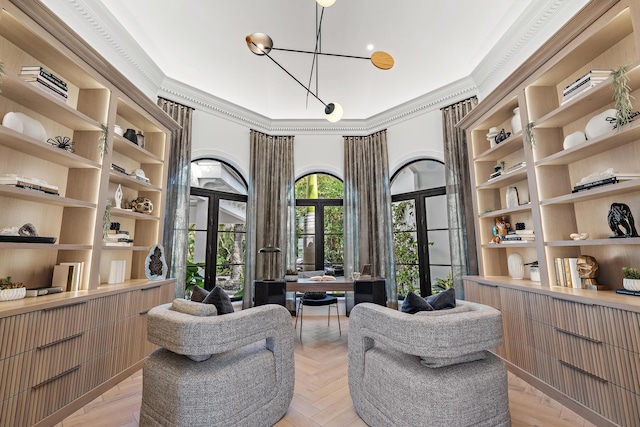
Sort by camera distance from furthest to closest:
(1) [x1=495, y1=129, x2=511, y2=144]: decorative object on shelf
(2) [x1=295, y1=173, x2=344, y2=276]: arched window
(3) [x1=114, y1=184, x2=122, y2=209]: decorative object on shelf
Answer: (2) [x1=295, y1=173, x2=344, y2=276]: arched window, (1) [x1=495, y1=129, x2=511, y2=144]: decorative object on shelf, (3) [x1=114, y1=184, x2=122, y2=209]: decorative object on shelf

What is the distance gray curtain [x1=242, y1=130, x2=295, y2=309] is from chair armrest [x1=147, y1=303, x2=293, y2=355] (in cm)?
291

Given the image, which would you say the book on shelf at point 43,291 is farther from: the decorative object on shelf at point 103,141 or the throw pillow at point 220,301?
the throw pillow at point 220,301

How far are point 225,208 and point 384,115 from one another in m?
3.38

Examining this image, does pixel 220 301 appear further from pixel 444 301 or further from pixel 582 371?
pixel 582 371

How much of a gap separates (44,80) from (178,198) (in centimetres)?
204

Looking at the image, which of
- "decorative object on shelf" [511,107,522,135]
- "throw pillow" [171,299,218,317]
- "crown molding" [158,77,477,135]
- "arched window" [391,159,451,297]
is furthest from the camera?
"arched window" [391,159,451,297]

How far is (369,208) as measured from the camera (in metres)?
5.05

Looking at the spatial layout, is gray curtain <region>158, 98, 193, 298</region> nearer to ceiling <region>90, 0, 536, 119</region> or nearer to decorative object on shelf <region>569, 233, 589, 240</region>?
ceiling <region>90, 0, 536, 119</region>

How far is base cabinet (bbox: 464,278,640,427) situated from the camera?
1.66 meters

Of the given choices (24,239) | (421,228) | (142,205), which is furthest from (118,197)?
(421,228)

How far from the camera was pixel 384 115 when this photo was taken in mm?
5098

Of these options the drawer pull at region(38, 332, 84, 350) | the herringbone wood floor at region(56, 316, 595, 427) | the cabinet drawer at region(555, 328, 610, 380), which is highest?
the drawer pull at region(38, 332, 84, 350)

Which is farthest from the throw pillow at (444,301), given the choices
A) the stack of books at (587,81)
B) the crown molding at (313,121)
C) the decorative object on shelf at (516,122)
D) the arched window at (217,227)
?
the arched window at (217,227)

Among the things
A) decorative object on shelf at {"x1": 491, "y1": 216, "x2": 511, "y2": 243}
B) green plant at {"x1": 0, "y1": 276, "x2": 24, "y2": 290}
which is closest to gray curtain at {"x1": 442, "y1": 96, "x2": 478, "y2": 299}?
decorative object on shelf at {"x1": 491, "y1": 216, "x2": 511, "y2": 243}
